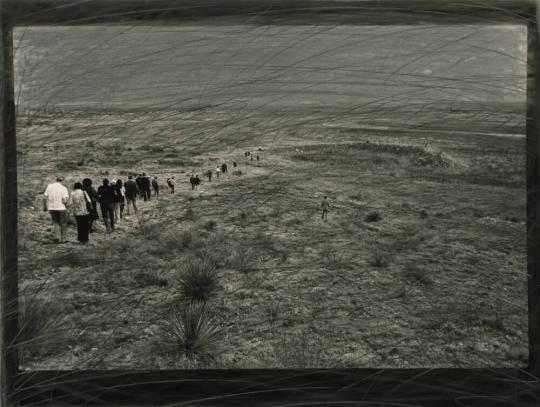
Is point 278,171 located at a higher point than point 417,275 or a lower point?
higher

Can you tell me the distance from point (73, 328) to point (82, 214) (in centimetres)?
43

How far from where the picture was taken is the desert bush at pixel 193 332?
5.84ft

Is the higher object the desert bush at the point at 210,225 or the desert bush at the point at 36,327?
the desert bush at the point at 210,225

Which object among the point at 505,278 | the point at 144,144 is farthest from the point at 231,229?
the point at 505,278

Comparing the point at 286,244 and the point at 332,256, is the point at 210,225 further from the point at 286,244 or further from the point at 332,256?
the point at 332,256

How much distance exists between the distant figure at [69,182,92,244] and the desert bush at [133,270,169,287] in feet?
0.80

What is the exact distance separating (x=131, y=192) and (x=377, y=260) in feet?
3.18

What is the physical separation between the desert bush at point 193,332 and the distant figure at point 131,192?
1.39 ft

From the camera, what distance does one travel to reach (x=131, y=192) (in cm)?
186

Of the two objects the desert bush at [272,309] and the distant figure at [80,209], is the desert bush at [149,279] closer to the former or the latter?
the distant figure at [80,209]

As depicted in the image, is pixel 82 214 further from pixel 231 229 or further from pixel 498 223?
pixel 498 223

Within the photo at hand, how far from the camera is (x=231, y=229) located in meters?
1.85

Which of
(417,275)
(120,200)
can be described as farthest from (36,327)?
(417,275)

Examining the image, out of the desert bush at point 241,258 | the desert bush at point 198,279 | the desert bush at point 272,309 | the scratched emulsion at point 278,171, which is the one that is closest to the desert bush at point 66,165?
the scratched emulsion at point 278,171
